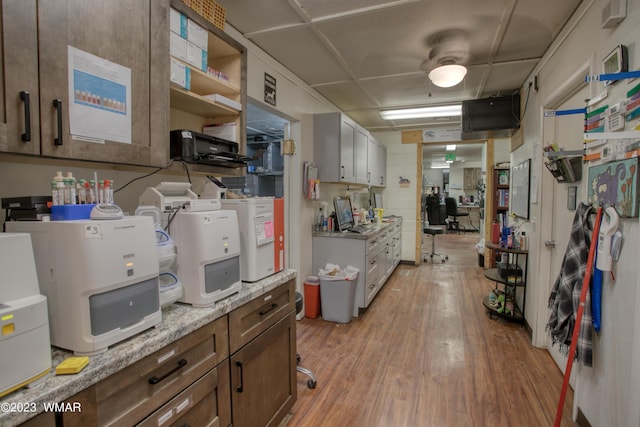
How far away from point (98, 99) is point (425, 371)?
2652 mm

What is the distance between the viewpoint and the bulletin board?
3.08 m

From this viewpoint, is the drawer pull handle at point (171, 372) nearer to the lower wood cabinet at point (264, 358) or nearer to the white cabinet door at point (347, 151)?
the lower wood cabinet at point (264, 358)

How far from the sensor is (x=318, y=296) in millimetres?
3453

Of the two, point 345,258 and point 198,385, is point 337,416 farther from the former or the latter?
point 345,258

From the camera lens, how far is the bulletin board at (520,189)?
3080 millimetres

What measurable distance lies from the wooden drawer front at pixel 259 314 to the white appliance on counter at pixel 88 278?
1.54 ft

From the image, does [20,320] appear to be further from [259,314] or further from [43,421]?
[259,314]

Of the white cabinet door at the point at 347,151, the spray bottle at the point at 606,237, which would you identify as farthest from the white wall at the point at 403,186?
the spray bottle at the point at 606,237

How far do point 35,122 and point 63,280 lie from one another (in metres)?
0.53

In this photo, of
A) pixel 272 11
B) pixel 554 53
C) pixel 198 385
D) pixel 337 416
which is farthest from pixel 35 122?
pixel 554 53

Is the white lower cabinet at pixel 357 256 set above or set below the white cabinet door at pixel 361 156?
below

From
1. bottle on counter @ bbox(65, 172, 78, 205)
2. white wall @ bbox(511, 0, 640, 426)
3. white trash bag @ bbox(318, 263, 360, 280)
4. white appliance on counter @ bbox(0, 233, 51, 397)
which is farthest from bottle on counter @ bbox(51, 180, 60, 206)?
white trash bag @ bbox(318, 263, 360, 280)

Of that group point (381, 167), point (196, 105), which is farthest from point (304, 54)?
point (381, 167)

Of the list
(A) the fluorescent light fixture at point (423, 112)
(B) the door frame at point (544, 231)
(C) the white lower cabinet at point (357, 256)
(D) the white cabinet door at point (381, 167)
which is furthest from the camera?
(D) the white cabinet door at point (381, 167)
